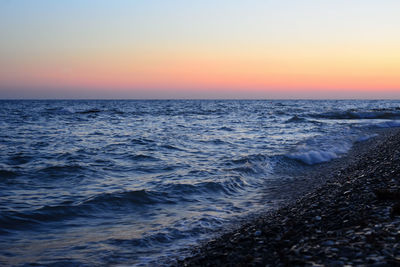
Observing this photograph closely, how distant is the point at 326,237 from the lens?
4.65 meters

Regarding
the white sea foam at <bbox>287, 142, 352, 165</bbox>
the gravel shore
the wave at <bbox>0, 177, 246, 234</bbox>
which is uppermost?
the gravel shore

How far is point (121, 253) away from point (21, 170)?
8350 mm

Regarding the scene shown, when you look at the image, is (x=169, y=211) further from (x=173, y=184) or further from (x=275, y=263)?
(x=275, y=263)

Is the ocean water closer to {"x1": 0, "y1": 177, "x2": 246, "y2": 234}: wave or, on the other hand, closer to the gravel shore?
{"x1": 0, "y1": 177, "x2": 246, "y2": 234}: wave

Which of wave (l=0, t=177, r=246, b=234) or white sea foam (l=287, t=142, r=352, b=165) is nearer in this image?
wave (l=0, t=177, r=246, b=234)

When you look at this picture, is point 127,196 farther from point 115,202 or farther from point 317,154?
point 317,154

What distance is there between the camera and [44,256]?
5977mm

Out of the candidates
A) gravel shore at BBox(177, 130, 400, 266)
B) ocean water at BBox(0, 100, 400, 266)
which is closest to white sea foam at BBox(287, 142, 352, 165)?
ocean water at BBox(0, 100, 400, 266)

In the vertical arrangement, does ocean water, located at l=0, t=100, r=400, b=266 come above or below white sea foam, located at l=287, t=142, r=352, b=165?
below

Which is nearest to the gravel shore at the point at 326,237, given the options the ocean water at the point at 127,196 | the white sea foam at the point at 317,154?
the ocean water at the point at 127,196

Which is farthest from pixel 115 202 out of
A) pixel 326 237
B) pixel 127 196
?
pixel 326 237

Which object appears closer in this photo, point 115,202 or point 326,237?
point 326,237

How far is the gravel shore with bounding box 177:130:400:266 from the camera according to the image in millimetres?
3871

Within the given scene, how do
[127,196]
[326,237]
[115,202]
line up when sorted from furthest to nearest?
[127,196] → [115,202] → [326,237]
